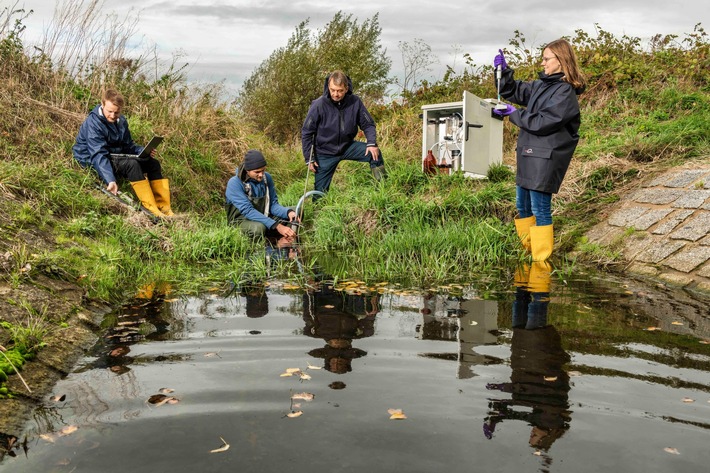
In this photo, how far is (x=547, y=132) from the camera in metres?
6.39

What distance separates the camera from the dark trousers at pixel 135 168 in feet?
28.8

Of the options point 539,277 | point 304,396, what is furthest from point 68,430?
point 539,277

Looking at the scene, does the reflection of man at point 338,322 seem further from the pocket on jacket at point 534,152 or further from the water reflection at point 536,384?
the pocket on jacket at point 534,152

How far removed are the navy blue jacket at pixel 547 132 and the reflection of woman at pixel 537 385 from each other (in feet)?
6.76

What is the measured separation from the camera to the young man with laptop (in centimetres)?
871

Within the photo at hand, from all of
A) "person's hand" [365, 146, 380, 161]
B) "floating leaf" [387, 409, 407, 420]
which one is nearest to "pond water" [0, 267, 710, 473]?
→ "floating leaf" [387, 409, 407, 420]

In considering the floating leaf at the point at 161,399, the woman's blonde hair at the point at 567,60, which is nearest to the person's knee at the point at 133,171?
the woman's blonde hair at the point at 567,60

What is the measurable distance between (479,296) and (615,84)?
29.6ft

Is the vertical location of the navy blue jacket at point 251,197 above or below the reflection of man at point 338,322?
above

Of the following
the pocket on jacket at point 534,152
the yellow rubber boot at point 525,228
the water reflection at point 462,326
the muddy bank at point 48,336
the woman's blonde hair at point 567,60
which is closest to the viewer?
the muddy bank at point 48,336

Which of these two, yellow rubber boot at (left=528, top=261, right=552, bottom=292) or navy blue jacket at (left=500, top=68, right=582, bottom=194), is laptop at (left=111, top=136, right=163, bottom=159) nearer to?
navy blue jacket at (left=500, top=68, right=582, bottom=194)

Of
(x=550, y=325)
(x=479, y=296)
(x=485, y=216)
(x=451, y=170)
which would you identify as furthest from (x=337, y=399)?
(x=451, y=170)

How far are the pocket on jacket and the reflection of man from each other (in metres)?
2.21

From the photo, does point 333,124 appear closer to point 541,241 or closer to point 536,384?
point 541,241
